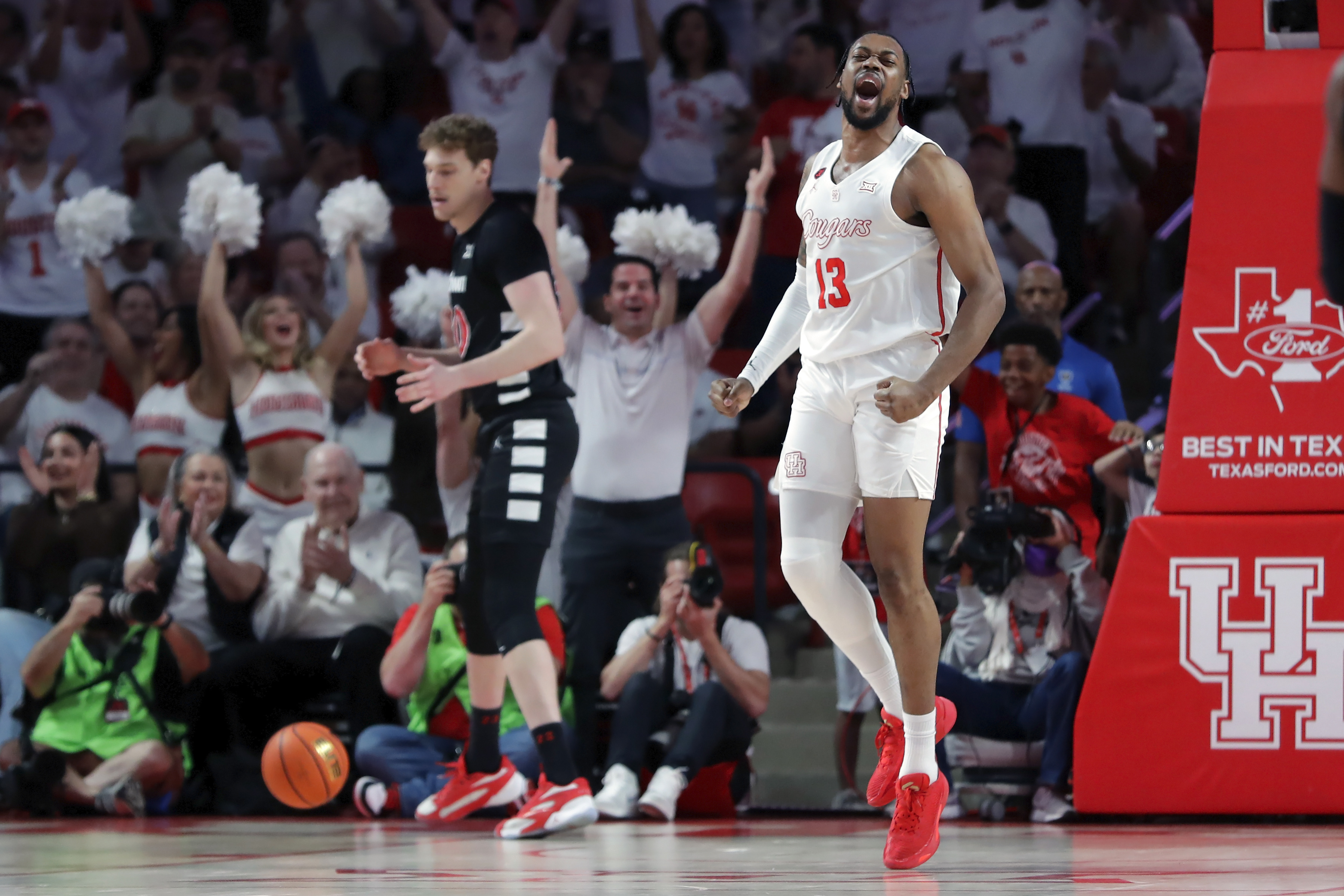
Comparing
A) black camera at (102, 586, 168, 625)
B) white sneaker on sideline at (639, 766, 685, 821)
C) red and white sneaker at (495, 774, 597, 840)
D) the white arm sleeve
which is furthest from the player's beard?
black camera at (102, 586, 168, 625)

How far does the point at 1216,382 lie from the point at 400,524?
3.90 metres

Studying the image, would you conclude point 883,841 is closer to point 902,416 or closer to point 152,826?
point 902,416

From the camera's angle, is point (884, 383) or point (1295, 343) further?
point (1295, 343)

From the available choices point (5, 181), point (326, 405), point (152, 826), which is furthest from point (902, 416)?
point (5, 181)

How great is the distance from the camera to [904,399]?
4312 millimetres

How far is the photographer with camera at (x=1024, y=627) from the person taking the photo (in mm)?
6840

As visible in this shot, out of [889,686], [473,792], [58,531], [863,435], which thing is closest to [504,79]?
[58,531]

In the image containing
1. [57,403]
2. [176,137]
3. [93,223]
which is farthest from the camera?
[176,137]

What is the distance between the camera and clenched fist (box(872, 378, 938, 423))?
4.31 meters

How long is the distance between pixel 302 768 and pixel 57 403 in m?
3.57

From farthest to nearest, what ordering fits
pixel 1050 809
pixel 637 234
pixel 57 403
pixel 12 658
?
pixel 57 403
pixel 637 234
pixel 12 658
pixel 1050 809

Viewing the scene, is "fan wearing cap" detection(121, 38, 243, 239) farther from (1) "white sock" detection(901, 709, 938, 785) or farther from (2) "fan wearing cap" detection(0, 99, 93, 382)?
(1) "white sock" detection(901, 709, 938, 785)

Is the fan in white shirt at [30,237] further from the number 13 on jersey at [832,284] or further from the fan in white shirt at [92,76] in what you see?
the number 13 on jersey at [832,284]

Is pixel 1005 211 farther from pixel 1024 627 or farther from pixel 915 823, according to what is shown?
pixel 915 823
